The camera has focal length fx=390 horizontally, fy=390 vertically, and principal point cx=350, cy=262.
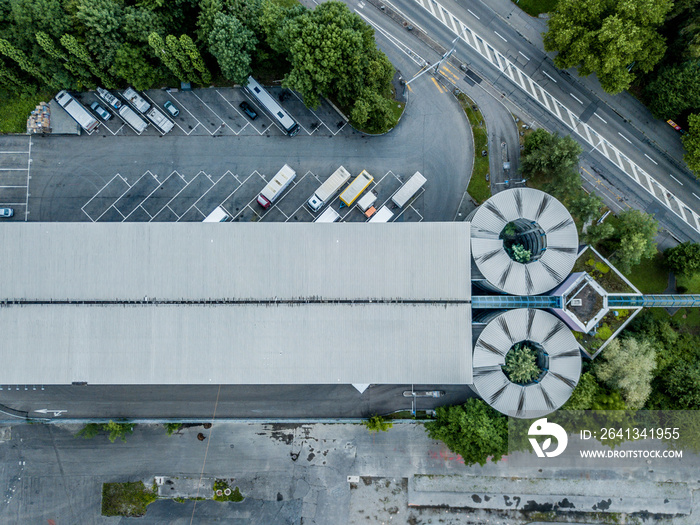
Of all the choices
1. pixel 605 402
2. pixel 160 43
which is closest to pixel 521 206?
pixel 605 402

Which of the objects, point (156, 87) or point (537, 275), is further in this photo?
point (156, 87)

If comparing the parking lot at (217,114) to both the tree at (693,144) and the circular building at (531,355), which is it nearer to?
the circular building at (531,355)

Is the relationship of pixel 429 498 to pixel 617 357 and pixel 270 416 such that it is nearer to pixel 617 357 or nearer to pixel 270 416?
pixel 270 416

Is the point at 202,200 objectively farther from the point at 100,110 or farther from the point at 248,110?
the point at 100,110

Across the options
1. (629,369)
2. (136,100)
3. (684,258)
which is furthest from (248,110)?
(684,258)

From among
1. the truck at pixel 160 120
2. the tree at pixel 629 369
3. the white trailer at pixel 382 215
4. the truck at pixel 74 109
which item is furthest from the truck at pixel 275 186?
the tree at pixel 629 369
